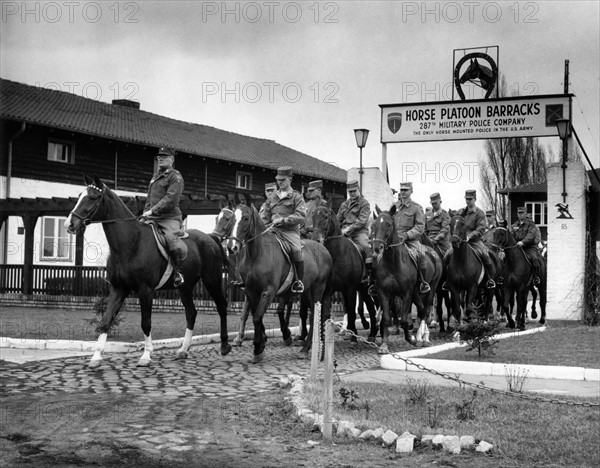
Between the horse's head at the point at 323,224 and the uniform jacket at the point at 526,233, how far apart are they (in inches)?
295

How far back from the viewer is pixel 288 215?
13.1 metres

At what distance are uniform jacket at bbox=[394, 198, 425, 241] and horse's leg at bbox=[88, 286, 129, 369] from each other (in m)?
5.60

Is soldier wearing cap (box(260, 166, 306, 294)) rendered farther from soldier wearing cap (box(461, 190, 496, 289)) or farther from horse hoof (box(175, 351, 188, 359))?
soldier wearing cap (box(461, 190, 496, 289))

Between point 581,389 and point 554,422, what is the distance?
8.52 ft

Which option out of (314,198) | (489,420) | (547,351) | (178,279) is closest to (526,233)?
(314,198)

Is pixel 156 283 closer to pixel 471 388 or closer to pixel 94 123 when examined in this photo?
pixel 471 388

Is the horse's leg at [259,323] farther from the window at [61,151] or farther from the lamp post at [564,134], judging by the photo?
the window at [61,151]

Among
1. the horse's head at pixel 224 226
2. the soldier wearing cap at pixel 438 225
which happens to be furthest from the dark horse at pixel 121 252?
the soldier wearing cap at pixel 438 225

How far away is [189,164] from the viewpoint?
40750 millimetres

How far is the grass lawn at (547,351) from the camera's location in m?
11.8

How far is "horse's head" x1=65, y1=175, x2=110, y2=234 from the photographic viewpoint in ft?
37.6

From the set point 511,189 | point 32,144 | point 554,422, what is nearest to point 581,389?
point 554,422

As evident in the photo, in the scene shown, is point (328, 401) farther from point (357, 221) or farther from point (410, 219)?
point (410, 219)

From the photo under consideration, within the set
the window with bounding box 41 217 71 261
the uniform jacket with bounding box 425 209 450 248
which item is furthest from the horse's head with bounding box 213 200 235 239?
the window with bounding box 41 217 71 261
